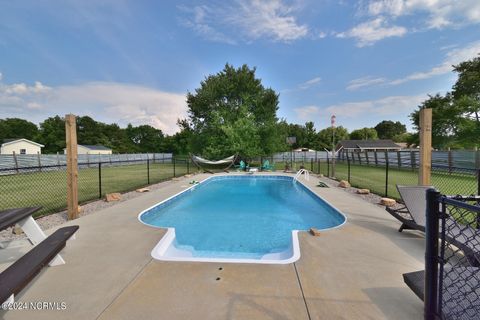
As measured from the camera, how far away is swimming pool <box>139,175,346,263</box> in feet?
12.3

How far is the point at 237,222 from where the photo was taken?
578 centimetres

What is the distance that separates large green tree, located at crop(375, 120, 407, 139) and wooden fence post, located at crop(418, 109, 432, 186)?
70.3 metres

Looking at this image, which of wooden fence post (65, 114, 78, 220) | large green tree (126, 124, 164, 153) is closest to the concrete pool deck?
wooden fence post (65, 114, 78, 220)

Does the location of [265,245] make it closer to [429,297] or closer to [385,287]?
[385,287]

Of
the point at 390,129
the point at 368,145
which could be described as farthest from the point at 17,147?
the point at 390,129

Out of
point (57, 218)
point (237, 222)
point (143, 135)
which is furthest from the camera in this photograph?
point (143, 135)

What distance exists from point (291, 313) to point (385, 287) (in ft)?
3.32

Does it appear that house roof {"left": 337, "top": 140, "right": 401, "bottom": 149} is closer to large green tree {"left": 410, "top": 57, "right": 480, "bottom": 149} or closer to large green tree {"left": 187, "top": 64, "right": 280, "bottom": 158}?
large green tree {"left": 410, "top": 57, "right": 480, "bottom": 149}

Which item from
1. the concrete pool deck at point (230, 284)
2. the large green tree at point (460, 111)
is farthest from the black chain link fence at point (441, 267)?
the large green tree at point (460, 111)

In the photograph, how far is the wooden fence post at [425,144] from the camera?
4.08 metres

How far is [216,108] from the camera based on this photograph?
2119cm

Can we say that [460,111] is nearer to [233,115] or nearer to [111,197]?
[233,115]

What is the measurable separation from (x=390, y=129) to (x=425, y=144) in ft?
236

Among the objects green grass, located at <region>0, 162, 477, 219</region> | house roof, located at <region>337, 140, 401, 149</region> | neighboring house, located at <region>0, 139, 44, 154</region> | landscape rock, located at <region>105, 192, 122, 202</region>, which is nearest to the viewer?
landscape rock, located at <region>105, 192, 122, 202</region>
